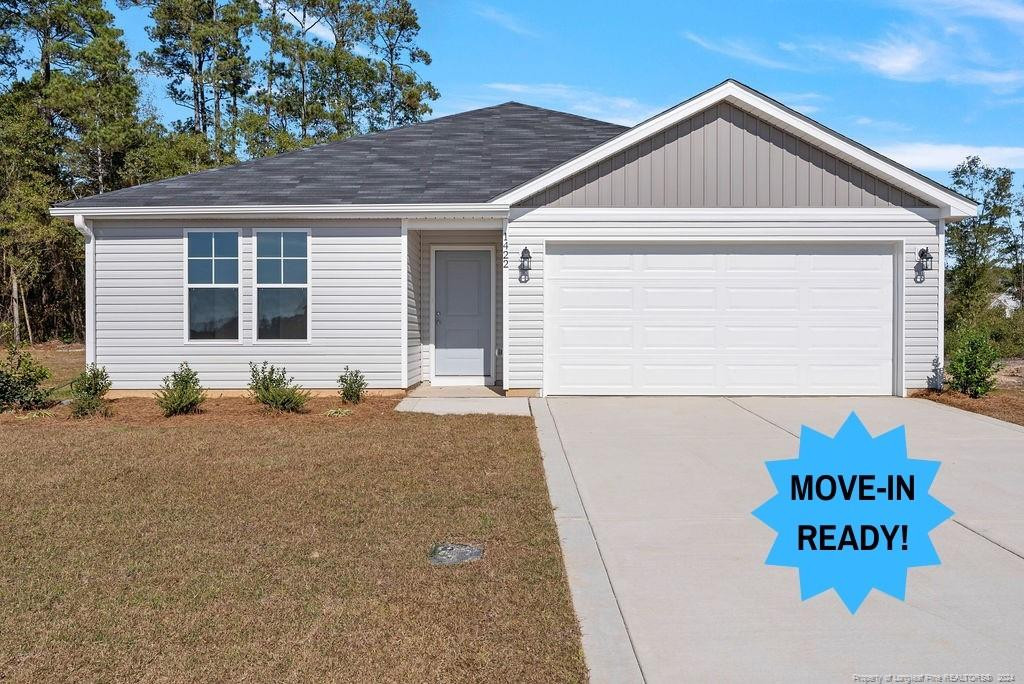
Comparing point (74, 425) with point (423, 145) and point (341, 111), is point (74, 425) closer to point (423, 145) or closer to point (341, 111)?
point (423, 145)

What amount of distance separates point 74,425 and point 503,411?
4.97 meters

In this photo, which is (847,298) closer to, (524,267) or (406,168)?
(524,267)

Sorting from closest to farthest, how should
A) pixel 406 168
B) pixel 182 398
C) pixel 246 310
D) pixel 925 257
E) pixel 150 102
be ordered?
pixel 182 398 → pixel 925 257 → pixel 246 310 → pixel 406 168 → pixel 150 102

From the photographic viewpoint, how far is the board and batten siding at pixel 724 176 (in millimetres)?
10805

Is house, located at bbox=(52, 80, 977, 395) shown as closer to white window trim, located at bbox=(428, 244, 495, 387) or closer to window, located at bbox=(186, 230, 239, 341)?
window, located at bbox=(186, 230, 239, 341)

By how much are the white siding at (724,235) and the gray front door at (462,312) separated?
1.59 meters

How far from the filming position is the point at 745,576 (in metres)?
4.13

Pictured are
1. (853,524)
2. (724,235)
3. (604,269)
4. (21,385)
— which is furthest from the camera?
(604,269)

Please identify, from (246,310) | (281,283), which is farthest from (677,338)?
(246,310)

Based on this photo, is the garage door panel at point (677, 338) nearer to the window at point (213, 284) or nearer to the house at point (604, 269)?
the house at point (604, 269)

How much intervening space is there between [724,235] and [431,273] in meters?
4.54

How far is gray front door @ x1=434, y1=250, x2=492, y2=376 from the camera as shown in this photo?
1243 centimetres

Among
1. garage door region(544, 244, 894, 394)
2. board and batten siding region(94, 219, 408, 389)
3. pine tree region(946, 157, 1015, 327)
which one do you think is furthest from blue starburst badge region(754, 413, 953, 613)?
pine tree region(946, 157, 1015, 327)

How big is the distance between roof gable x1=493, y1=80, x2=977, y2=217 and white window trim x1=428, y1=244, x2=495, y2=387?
177 cm
